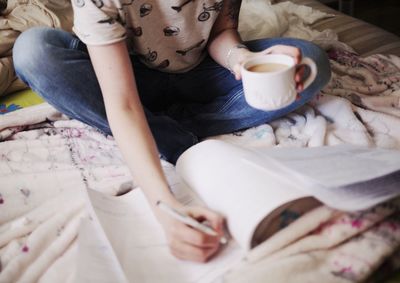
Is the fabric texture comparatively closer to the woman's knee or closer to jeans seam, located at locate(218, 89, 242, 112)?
the woman's knee

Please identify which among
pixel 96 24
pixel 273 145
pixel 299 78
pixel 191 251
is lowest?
pixel 273 145

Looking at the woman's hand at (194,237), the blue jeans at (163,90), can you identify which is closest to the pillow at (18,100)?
the blue jeans at (163,90)

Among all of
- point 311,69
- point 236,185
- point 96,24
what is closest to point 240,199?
point 236,185

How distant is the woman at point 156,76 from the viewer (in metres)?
0.67

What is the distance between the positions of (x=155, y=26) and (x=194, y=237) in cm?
49

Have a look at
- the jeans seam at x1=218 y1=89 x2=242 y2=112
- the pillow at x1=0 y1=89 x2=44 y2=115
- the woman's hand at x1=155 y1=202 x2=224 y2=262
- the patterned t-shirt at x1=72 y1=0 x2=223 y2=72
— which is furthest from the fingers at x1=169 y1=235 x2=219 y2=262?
the pillow at x1=0 y1=89 x2=44 y2=115

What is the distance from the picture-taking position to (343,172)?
0.58 m

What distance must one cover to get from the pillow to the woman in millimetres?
328

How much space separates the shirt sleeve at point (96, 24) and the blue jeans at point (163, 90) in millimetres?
168

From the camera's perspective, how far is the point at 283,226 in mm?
581

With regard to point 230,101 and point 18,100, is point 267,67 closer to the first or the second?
point 230,101

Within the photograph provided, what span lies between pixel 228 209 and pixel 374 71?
0.78m

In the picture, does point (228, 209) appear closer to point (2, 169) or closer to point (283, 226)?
point (283, 226)

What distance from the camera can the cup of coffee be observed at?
2.13 ft
